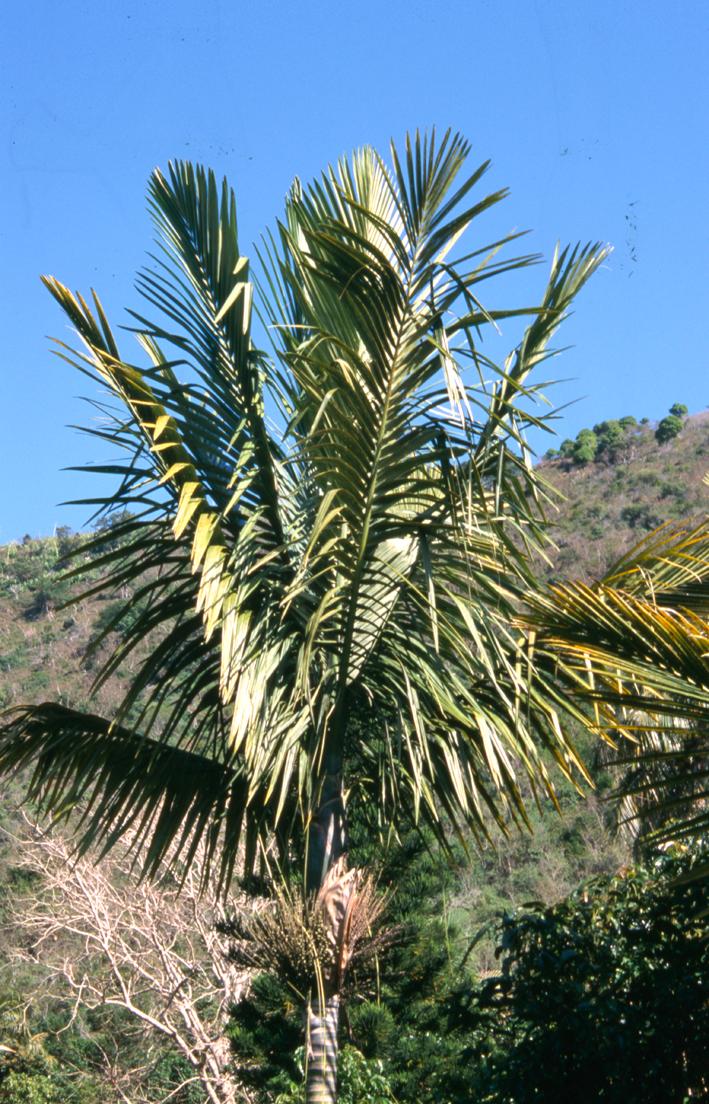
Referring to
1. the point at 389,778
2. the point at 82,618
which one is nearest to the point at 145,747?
the point at 389,778

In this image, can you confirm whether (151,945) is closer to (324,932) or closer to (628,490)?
(324,932)

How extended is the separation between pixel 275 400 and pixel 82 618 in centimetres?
3987

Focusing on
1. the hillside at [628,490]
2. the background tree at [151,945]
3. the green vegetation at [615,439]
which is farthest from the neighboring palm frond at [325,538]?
the green vegetation at [615,439]

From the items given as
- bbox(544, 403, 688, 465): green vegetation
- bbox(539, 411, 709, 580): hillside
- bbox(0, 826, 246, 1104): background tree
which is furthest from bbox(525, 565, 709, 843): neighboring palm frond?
bbox(544, 403, 688, 465): green vegetation

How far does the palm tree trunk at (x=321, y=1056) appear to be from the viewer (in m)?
5.13

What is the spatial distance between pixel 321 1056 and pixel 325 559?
82.5 inches

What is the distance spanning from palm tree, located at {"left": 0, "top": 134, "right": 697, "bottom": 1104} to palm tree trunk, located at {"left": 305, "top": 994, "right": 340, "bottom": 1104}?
0.01 meters

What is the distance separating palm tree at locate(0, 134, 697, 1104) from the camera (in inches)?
186

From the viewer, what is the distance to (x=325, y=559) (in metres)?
5.23

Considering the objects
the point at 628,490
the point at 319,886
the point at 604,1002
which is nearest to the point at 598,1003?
the point at 604,1002

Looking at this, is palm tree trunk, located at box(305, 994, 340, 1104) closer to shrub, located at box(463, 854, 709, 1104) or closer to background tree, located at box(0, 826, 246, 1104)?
shrub, located at box(463, 854, 709, 1104)

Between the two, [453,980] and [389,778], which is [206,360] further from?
[453,980]

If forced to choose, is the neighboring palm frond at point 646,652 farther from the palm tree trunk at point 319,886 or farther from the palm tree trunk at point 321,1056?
the palm tree trunk at point 321,1056

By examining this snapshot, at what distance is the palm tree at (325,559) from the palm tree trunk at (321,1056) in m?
0.01
